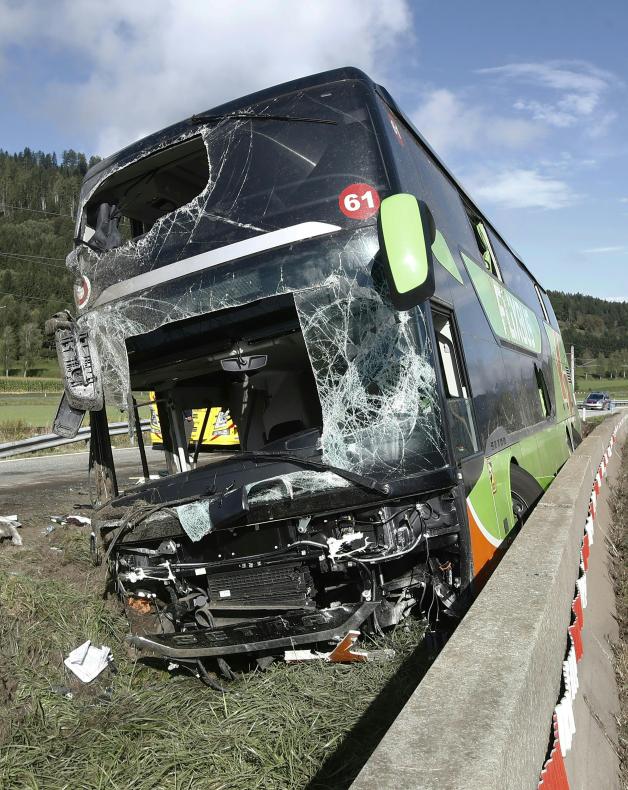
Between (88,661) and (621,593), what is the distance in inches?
182

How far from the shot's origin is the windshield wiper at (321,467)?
4211 mm

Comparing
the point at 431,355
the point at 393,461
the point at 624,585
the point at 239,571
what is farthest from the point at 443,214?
the point at 624,585

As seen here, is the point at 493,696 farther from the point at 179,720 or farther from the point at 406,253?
the point at 179,720

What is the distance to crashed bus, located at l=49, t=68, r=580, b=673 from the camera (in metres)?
4.35

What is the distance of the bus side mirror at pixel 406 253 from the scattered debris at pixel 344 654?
1873mm

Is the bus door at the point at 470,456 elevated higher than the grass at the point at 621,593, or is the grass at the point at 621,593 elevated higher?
the bus door at the point at 470,456

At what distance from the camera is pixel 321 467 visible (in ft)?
14.3

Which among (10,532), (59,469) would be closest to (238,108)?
(10,532)

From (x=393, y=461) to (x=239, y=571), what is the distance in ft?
3.82

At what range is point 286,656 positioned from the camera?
4.63 metres

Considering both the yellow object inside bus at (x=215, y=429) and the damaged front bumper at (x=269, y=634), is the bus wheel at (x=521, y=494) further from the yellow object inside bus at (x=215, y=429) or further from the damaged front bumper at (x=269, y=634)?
the damaged front bumper at (x=269, y=634)

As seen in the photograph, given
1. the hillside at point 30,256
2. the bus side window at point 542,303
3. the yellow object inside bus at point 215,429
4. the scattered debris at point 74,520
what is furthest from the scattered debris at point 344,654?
the hillside at point 30,256

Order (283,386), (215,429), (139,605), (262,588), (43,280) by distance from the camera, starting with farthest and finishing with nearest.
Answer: (43,280) → (215,429) → (283,386) → (139,605) → (262,588)

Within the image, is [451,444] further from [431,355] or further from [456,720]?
[456,720]
